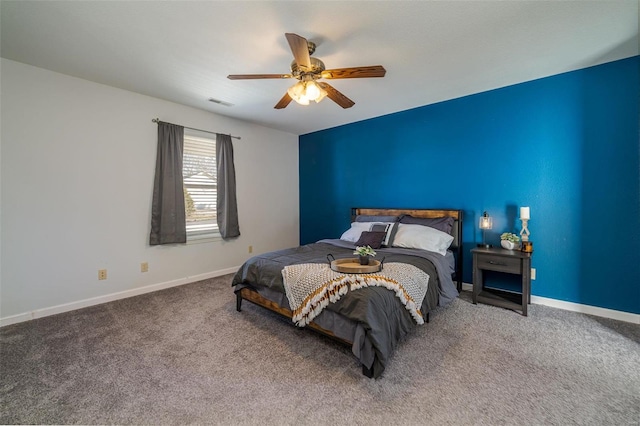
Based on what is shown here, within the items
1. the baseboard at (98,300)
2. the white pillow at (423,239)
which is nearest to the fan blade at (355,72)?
the white pillow at (423,239)

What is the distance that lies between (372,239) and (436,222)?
2.79 feet

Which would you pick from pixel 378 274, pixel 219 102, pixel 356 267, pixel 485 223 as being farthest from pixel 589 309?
pixel 219 102

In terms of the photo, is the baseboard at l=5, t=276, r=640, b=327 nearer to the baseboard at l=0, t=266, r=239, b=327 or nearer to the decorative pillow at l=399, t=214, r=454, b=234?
the baseboard at l=0, t=266, r=239, b=327

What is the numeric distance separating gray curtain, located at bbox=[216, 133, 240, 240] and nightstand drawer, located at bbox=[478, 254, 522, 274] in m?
3.43

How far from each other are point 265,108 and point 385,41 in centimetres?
206

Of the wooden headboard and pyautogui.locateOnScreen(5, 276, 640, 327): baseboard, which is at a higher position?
the wooden headboard

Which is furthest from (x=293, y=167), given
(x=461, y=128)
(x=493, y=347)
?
(x=493, y=347)

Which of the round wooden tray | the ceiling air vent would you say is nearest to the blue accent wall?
the round wooden tray

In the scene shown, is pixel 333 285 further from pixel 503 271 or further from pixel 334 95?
pixel 503 271

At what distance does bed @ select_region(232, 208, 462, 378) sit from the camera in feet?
5.77

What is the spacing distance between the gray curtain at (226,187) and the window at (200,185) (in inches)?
3.1

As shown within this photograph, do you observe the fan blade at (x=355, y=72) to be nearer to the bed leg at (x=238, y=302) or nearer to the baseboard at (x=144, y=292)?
the bed leg at (x=238, y=302)

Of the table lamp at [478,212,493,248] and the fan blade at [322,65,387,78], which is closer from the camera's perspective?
the fan blade at [322,65,387,78]

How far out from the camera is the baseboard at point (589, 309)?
8.20 ft
